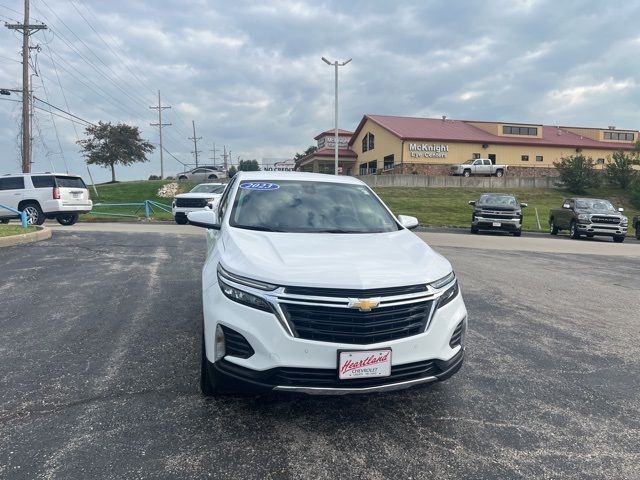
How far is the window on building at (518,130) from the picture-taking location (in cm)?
4700

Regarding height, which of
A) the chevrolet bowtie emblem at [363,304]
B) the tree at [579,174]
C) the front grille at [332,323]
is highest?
the tree at [579,174]

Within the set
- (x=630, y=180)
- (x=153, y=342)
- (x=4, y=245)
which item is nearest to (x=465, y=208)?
(x=630, y=180)

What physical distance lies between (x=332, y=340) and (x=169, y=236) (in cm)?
1200

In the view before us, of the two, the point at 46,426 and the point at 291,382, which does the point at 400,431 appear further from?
the point at 46,426

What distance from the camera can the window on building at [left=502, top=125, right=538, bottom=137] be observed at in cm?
4700

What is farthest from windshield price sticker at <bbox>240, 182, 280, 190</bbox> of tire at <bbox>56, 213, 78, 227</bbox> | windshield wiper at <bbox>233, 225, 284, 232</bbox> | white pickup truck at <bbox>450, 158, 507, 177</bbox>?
white pickup truck at <bbox>450, 158, 507, 177</bbox>

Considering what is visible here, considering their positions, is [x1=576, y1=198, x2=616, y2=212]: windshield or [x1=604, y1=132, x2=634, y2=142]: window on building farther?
[x1=604, y1=132, x2=634, y2=142]: window on building

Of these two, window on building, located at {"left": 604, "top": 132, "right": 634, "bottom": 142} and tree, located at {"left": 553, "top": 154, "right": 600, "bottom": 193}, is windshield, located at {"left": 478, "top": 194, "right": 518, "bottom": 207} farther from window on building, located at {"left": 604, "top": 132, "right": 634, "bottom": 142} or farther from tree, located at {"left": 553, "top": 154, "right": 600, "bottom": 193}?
window on building, located at {"left": 604, "top": 132, "right": 634, "bottom": 142}

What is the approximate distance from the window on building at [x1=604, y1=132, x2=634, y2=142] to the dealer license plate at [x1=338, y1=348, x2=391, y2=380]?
5773 cm

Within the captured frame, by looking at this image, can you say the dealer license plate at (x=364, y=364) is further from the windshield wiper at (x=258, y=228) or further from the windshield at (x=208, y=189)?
the windshield at (x=208, y=189)

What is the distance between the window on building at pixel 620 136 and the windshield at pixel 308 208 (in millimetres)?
55860

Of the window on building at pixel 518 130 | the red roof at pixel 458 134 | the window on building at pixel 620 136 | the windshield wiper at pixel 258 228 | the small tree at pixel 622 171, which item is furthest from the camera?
the window on building at pixel 620 136

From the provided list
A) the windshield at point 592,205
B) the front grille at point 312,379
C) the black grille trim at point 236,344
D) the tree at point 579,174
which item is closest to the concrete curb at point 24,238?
the black grille trim at point 236,344

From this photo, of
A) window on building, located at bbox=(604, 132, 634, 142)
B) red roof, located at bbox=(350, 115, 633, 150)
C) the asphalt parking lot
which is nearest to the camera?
the asphalt parking lot
